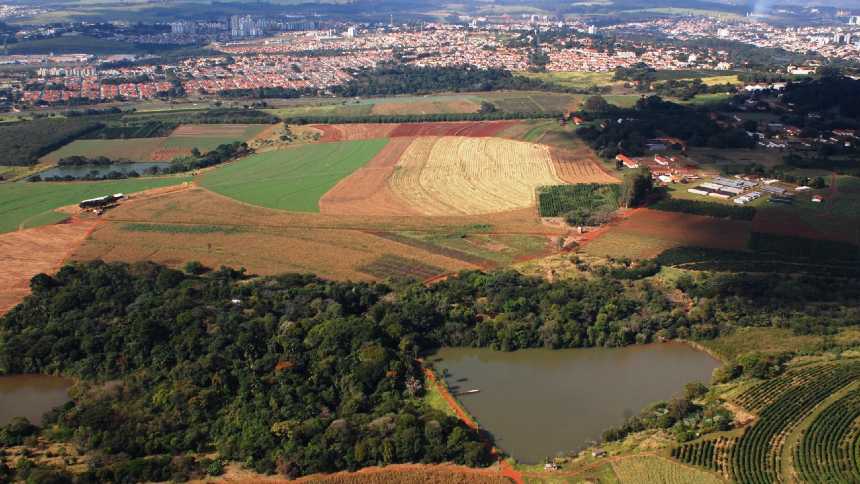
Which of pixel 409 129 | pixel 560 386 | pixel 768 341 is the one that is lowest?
pixel 560 386

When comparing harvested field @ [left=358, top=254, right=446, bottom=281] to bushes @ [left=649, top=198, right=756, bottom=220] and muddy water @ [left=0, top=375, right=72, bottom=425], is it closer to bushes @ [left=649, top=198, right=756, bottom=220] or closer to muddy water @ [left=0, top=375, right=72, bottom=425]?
muddy water @ [left=0, top=375, right=72, bottom=425]

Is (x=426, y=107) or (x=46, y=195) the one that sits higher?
(x=426, y=107)

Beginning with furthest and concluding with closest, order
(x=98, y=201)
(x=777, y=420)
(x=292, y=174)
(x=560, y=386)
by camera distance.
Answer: (x=292, y=174), (x=98, y=201), (x=560, y=386), (x=777, y=420)

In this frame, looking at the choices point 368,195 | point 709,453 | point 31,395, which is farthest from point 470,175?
point 709,453

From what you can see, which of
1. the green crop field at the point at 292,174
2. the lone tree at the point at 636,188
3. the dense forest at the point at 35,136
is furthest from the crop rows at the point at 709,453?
the dense forest at the point at 35,136

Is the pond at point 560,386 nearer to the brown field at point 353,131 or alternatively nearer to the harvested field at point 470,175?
the harvested field at point 470,175

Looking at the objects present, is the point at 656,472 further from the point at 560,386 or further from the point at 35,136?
the point at 35,136
